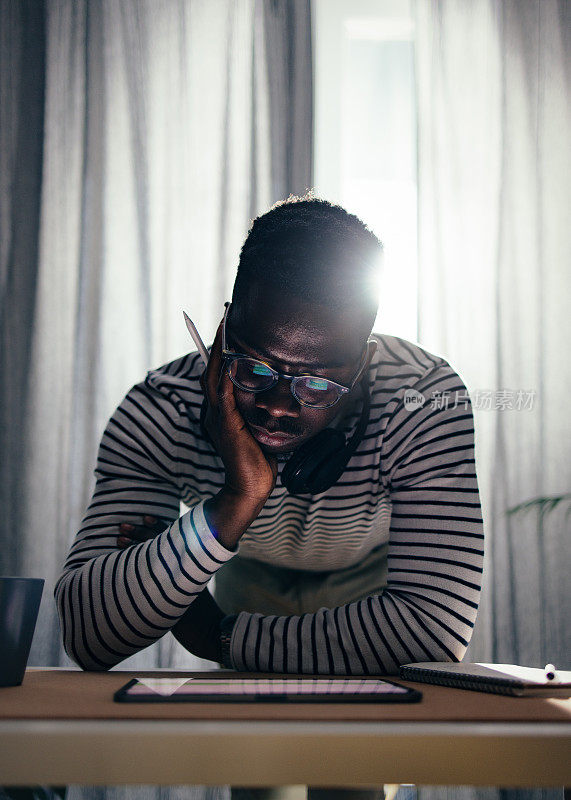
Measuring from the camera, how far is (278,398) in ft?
2.93

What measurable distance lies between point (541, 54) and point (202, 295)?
147 cm

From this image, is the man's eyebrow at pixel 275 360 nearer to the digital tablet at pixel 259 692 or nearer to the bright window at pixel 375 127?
the digital tablet at pixel 259 692

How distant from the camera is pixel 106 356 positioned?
229 centimetres

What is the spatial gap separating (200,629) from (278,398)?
367 mm

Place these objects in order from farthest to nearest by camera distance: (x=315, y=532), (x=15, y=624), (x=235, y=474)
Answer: (x=315, y=532) < (x=235, y=474) < (x=15, y=624)

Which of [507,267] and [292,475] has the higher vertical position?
[507,267]

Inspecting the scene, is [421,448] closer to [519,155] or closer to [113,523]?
[113,523]

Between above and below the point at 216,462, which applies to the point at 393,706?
below

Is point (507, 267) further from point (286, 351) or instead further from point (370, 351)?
point (286, 351)

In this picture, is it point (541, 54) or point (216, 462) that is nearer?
point (216, 462)

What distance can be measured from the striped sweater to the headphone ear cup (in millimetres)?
68

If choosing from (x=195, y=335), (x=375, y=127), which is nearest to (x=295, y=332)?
(x=195, y=335)

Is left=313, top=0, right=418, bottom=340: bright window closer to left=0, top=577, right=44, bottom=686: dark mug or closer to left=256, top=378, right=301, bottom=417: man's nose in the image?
left=256, top=378, right=301, bottom=417: man's nose

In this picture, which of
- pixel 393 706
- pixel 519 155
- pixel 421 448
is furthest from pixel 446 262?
pixel 393 706
